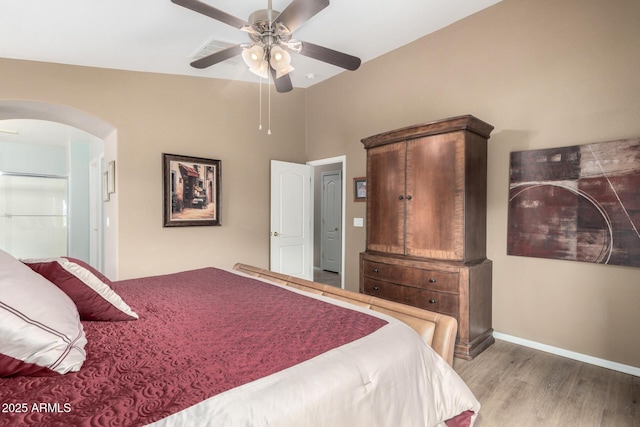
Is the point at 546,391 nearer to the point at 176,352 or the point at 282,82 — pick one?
the point at 176,352

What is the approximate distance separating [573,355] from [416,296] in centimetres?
130

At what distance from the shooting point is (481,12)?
10.3 ft

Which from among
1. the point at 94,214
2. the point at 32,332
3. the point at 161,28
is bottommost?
the point at 32,332

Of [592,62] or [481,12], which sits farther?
[481,12]

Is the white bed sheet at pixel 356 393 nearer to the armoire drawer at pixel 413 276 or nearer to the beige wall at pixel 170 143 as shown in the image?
the armoire drawer at pixel 413 276

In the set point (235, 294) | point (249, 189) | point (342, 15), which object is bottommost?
point (235, 294)

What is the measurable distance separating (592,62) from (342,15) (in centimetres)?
208

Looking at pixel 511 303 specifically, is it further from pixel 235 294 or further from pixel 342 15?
pixel 342 15

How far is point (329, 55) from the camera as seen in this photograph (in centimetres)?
240

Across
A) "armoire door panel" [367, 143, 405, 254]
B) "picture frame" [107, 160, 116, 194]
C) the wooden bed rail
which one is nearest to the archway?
"picture frame" [107, 160, 116, 194]

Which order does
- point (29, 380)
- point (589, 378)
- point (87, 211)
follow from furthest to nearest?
1. point (87, 211)
2. point (589, 378)
3. point (29, 380)

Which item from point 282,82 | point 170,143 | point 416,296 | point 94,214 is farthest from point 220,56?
point 94,214

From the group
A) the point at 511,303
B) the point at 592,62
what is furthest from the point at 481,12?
the point at 511,303

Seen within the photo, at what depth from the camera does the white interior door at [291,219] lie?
4668 mm
